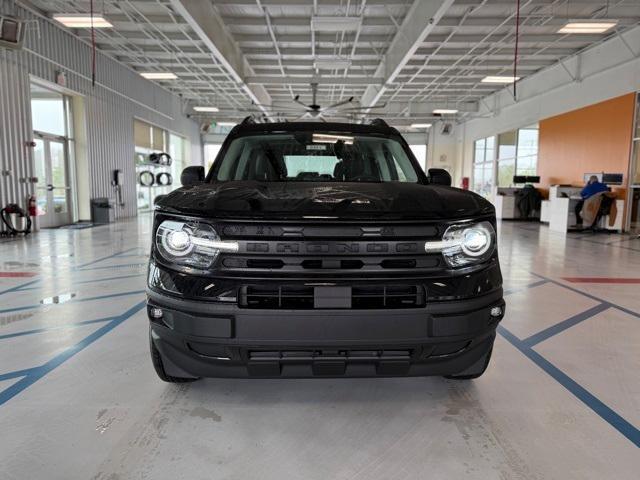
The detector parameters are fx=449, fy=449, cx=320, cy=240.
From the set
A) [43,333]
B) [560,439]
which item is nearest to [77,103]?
[43,333]

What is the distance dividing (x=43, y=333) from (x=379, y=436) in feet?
8.66

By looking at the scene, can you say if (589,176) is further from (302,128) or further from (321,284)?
(321,284)

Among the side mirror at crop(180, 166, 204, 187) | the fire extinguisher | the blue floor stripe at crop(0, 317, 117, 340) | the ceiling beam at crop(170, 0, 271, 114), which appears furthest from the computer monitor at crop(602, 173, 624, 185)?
the fire extinguisher

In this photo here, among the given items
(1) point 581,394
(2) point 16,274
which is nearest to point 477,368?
(1) point 581,394

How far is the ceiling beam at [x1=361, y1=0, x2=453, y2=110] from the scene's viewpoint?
919 centimetres

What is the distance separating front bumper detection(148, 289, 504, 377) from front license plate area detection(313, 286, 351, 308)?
0.03 m

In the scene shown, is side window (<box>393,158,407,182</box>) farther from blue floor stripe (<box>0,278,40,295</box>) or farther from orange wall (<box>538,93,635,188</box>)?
orange wall (<box>538,93,635,188</box>)

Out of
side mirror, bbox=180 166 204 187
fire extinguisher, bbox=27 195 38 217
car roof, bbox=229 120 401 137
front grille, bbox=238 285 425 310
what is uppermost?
car roof, bbox=229 120 401 137

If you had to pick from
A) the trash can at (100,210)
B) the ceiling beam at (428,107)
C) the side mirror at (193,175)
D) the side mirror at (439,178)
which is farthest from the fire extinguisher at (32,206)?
the ceiling beam at (428,107)

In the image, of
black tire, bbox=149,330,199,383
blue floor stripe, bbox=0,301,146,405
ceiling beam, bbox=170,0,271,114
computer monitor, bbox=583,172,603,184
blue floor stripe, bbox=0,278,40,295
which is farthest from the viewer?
computer monitor, bbox=583,172,603,184

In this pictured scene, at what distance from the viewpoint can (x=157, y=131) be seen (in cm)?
1933

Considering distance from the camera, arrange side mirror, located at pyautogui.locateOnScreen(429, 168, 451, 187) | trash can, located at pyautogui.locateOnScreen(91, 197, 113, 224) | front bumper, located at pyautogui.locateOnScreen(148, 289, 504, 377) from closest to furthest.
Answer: front bumper, located at pyautogui.locateOnScreen(148, 289, 504, 377) < side mirror, located at pyautogui.locateOnScreen(429, 168, 451, 187) < trash can, located at pyautogui.locateOnScreen(91, 197, 113, 224)

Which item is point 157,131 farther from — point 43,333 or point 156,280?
point 156,280

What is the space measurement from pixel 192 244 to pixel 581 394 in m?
2.13
